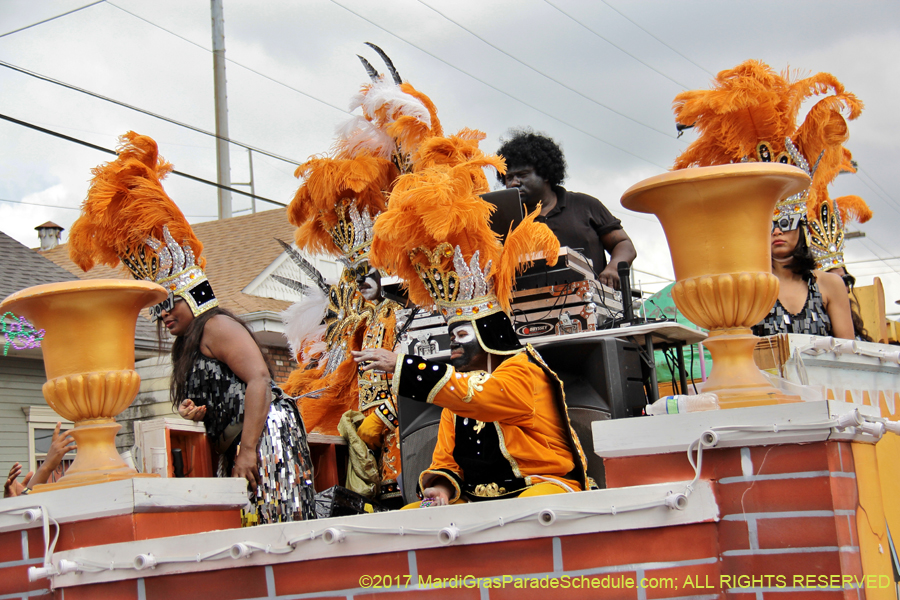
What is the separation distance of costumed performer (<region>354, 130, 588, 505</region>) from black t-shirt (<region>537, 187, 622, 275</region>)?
188 cm

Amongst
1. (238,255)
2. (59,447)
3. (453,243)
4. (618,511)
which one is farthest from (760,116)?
(238,255)

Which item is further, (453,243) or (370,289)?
(370,289)

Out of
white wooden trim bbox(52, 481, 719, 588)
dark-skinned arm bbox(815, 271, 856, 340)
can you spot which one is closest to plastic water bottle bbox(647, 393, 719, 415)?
white wooden trim bbox(52, 481, 719, 588)

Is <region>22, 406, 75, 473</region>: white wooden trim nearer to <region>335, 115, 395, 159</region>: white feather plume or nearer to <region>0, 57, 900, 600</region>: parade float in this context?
<region>335, 115, 395, 159</region>: white feather plume

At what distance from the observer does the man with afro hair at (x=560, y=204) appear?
17.8ft

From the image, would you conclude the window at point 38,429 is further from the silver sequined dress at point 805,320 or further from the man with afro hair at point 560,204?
the silver sequined dress at point 805,320

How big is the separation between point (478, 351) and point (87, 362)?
1381 mm

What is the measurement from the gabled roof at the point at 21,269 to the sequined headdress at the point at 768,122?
24.9ft

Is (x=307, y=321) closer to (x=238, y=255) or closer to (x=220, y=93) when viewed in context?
(x=238, y=255)

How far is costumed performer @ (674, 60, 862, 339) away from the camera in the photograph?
417 cm

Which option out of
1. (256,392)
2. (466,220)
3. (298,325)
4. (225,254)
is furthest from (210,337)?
(225,254)

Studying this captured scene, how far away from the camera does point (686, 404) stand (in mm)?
2336

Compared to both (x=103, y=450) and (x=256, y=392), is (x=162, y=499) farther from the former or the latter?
(x=256, y=392)

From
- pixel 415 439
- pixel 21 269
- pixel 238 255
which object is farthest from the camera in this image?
pixel 238 255
